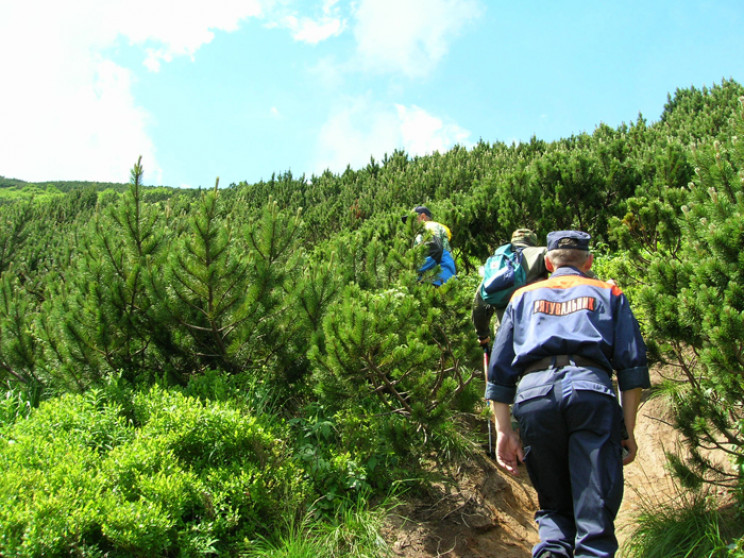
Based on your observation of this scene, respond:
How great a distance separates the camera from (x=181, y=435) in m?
3.17

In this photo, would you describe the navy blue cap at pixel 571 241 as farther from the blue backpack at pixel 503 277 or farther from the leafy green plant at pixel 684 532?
the leafy green plant at pixel 684 532

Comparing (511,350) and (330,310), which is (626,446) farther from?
(330,310)

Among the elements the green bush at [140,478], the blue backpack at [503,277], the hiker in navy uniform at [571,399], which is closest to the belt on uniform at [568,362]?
the hiker in navy uniform at [571,399]

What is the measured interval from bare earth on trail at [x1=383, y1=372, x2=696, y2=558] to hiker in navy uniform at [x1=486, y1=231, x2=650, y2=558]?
1185 mm

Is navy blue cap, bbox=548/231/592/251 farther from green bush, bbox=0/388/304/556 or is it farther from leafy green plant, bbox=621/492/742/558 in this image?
green bush, bbox=0/388/304/556

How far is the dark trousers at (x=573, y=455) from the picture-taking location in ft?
6.93

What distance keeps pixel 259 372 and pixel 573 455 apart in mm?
2723

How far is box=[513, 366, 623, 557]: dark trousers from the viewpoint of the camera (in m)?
2.11

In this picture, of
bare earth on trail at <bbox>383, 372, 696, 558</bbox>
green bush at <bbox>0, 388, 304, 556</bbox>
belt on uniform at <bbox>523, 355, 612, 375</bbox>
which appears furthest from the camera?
bare earth on trail at <bbox>383, 372, 696, 558</bbox>

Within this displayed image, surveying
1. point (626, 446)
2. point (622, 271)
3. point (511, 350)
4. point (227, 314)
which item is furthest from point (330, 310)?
point (622, 271)

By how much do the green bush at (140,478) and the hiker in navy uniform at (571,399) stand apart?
1569mm

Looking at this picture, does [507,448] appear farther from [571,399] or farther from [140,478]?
[140,478]

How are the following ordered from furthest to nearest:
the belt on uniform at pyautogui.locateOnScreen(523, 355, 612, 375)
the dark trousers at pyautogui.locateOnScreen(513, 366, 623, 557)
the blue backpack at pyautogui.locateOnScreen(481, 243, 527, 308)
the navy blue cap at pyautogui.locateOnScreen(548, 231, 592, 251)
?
the blue backpack at pyautogui.locateOnScreen(481, 243, 527, 308) < the navy blue cap at pyautogui.locateOnScreen(548, 231, 592, 251) < the belt on uniform at pyautogui.locateOnScreen(523, 355, 612, 375) < the dark trousers at pyautogui.locateOnScreen(513, 366, 623, 557)

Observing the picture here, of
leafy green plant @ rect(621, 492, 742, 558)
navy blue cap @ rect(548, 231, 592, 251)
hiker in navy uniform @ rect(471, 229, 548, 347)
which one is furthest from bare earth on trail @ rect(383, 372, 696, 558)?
navy blue cap @ rect(548, 231, 592, 251)
